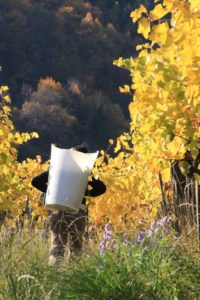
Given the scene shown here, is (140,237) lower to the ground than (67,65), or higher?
lower

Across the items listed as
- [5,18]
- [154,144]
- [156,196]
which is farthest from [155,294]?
[5,18]

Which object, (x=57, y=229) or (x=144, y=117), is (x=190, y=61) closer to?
(x=144, y=117)

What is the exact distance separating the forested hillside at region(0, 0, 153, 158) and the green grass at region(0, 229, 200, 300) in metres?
46.0

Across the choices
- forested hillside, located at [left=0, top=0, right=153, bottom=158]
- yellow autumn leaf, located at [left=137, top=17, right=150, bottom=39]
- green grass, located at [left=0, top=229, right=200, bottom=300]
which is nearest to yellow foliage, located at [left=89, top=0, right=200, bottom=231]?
yellow autumn leaf, located at [left=137, top=17, right=150, bottom=39]

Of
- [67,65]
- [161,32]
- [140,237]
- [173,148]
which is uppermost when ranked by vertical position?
[67,65]

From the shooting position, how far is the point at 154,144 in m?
4.53

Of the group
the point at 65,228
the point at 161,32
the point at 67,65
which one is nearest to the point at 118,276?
the point at 161,32

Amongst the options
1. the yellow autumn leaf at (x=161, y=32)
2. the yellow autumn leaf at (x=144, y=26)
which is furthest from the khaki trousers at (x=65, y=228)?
the yellow autumn leaf at (x=161, y=32)

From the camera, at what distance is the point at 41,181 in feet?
20.4

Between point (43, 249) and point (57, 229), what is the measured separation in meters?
0.59

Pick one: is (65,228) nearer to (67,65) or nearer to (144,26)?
(144,26)

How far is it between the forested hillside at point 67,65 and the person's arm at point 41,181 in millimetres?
44019

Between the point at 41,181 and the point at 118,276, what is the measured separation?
7.86 ft

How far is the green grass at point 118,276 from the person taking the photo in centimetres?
382
